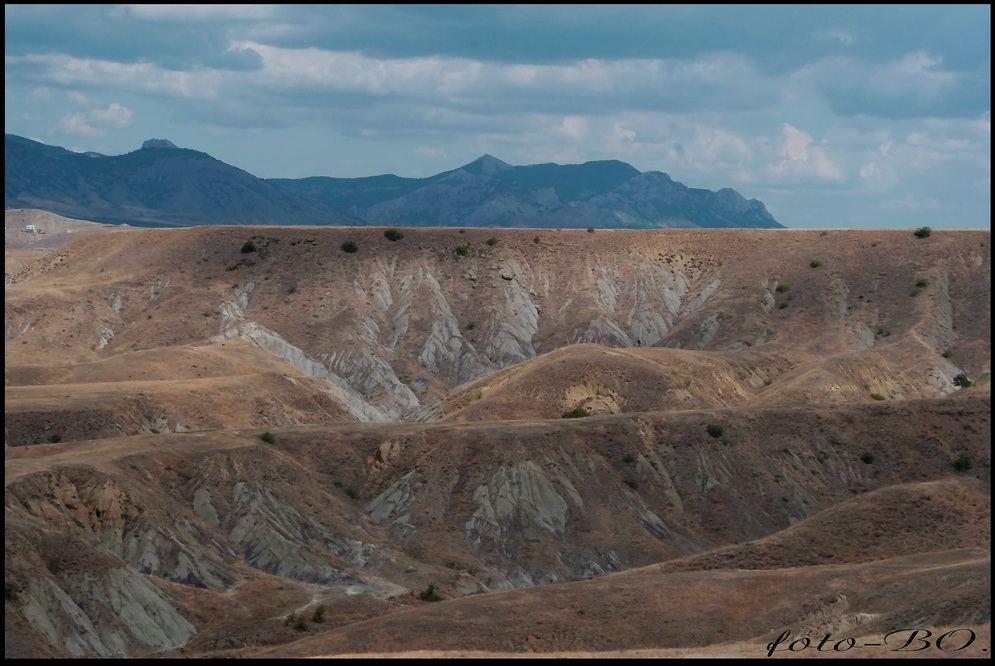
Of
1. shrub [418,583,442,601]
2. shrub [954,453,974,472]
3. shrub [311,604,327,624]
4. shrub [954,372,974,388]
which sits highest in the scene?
shrub [954,372,974,388]

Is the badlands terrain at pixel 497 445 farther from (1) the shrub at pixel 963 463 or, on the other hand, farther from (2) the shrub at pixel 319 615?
(1) the shrub at pixel 963 463

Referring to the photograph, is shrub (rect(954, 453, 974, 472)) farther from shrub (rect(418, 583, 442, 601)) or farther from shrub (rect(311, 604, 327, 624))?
shrub (rect(311, 604, 327, 624))

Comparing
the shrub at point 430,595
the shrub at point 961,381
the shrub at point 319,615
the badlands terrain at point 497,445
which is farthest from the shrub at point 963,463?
the shrub at point 319,615

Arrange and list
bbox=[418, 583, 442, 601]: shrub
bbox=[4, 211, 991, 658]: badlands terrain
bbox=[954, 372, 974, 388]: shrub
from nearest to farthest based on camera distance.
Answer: bbox=[4, 211, 991, 658]: badlands terrain → bbox=[418, 583, 442, 601]: shrub → bbox=[954, 372, 974, 388]: shrub

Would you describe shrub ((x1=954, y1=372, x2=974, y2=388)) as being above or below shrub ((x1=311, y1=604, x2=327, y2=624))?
above

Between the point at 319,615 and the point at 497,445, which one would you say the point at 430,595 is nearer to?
the point at 319,615

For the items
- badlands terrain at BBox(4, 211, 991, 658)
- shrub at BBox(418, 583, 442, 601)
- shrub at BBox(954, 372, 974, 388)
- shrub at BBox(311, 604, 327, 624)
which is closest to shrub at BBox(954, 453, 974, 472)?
badlands terrain at BBox(4, 211, 991, 658)
